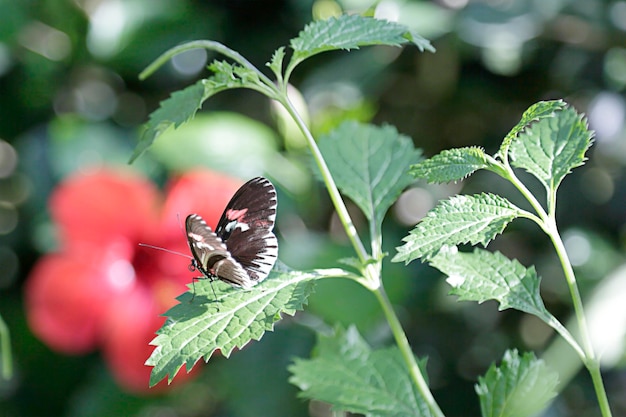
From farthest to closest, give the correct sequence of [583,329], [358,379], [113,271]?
[113,271] → [358,379] → [583,329]

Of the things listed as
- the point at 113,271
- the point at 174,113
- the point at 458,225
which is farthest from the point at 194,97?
the point at 113,271

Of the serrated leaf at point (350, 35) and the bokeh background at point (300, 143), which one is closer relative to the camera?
the serrated leaf at point (350, 35)

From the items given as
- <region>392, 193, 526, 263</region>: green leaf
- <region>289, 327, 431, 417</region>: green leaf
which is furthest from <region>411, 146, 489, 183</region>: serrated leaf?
<region>289, 327, 431, 417</region>: green leaf

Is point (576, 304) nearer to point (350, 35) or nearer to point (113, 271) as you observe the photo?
point (350, 35)

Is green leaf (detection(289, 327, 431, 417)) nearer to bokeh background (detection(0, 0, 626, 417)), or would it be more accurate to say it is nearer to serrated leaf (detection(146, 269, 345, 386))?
serrated leaf (detection(146, 269, 345, 386))

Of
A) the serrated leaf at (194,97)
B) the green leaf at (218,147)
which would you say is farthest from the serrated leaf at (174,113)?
the green leaf at (218,147)

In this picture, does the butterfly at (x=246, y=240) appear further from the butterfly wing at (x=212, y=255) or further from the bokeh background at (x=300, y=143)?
the bokeh background at (x=300, y=143)
